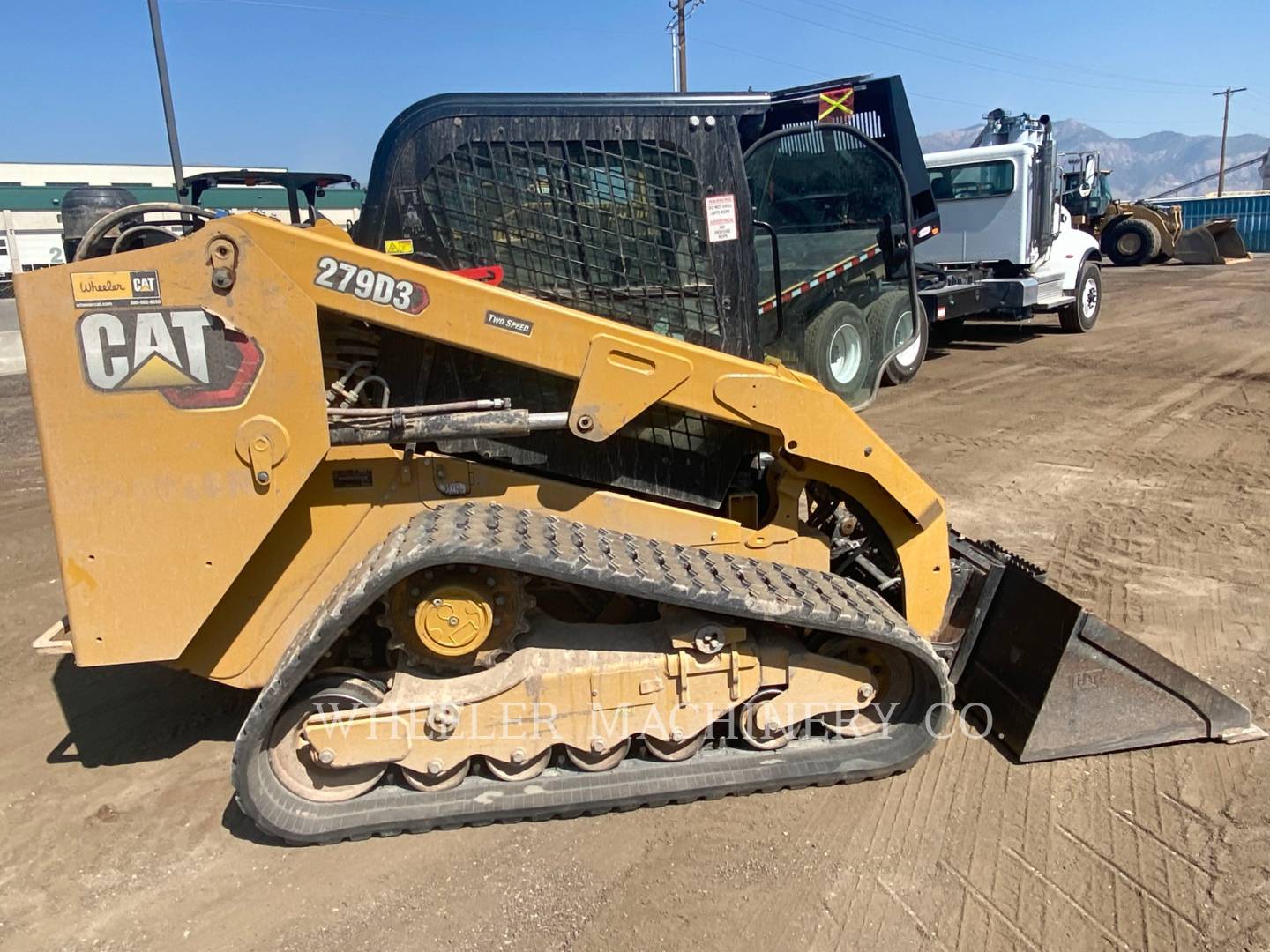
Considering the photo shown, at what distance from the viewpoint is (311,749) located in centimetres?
278

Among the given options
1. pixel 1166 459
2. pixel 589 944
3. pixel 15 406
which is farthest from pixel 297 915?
pixel 15 406

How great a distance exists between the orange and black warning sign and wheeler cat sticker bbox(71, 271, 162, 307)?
8.65ft

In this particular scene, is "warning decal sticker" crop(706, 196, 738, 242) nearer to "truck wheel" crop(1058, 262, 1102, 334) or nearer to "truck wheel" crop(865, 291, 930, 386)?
"truck wheel" crop(865, 291, 930, 386)

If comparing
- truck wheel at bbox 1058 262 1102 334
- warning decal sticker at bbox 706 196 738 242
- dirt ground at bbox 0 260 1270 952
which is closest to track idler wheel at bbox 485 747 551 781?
dirt ground at bbox 0 260 1270 952

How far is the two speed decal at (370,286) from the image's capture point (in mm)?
2619

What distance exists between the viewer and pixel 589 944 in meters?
2.45

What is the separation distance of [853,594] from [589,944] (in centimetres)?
137

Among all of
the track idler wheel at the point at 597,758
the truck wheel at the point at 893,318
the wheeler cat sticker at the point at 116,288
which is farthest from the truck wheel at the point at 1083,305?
the wheeler cat sticker at the point at 116,288

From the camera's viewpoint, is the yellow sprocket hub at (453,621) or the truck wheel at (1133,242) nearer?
the yellow sprocket hub at (453,621)

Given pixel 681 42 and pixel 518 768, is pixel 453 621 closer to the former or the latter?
pixel 518 768

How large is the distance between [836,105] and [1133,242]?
79.7 ft

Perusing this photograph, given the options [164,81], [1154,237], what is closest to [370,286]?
[164,81]

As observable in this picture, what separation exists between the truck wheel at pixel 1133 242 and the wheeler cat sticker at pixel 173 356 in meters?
26.2

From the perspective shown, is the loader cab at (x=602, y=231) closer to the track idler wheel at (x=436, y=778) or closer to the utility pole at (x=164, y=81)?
the track idler wheel at (x=436, y=778)
